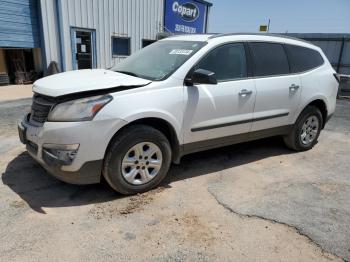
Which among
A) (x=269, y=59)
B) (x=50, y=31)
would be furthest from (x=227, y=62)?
(x=50, y=31)

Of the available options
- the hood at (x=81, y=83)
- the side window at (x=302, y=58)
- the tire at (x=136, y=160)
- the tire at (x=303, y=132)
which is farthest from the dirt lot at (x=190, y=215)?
the side window at (x=302, y=58)

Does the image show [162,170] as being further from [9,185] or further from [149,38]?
[149,38]

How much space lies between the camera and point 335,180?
13.7 ft

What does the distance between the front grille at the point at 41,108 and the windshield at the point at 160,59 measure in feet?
3.53

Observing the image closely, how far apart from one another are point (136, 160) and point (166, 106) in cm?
67

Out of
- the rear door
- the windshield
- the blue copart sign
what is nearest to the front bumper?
the windshield

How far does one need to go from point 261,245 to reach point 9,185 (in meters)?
2.80

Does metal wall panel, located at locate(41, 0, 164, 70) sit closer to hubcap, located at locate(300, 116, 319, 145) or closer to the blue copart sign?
the blue copart sign

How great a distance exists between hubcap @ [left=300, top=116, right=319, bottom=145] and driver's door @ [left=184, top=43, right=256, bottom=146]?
4.46 ft

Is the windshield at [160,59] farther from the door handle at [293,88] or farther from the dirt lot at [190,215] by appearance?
the door handle at [293,88]

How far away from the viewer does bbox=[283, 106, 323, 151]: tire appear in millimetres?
4962

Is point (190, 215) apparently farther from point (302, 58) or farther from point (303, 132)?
point (302, 58)

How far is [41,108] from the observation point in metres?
3.23

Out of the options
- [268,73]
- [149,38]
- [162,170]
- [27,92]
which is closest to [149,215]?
[162,170]
